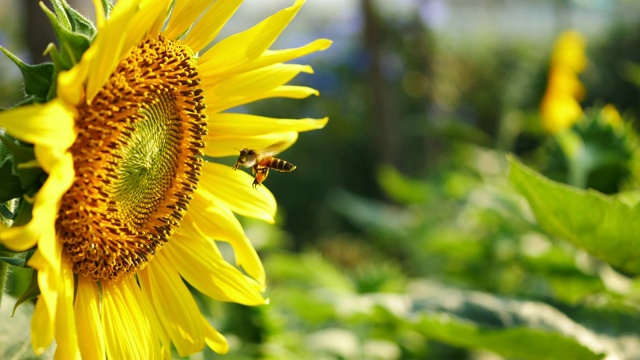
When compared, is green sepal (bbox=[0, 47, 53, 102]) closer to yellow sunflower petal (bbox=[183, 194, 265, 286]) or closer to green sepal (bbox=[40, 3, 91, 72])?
green sepal (bbox=[40, 3, 91, 72])

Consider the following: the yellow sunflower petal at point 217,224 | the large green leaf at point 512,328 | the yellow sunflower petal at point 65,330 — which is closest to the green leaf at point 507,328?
the large green leaf at point 512,328

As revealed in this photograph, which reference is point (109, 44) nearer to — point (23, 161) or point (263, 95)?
point (23, 161)

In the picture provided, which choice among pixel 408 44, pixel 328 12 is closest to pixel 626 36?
A: pixel 408 44

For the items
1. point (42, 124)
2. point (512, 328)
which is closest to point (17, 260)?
point (42, 124)

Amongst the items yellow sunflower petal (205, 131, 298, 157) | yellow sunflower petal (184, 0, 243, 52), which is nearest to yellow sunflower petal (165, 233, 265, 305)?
yellow sunflower petal (205, 131, 298, 157)

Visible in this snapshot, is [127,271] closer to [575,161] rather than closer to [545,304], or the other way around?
[545,304]
